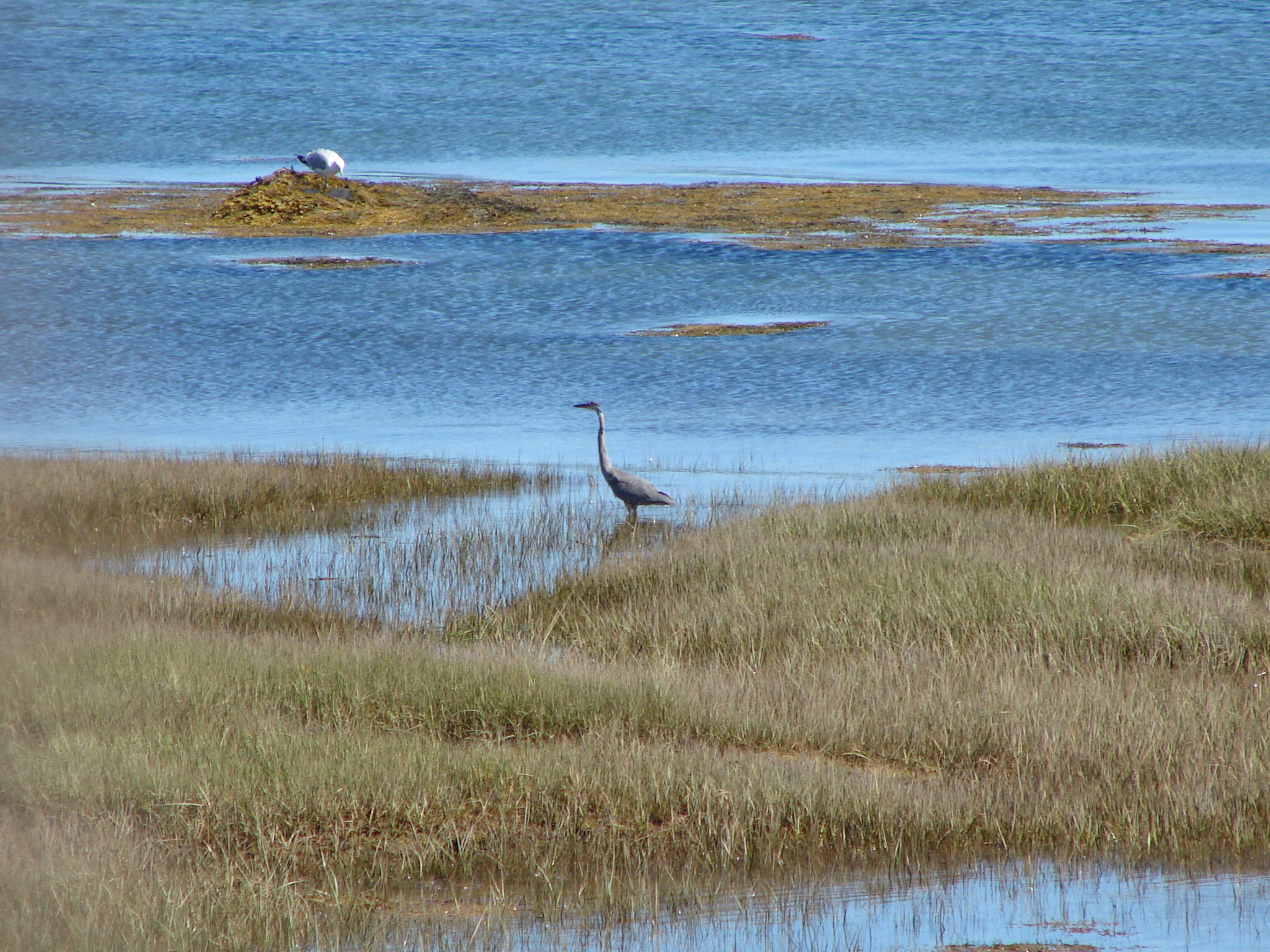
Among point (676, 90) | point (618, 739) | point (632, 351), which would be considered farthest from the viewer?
point (676, 90)

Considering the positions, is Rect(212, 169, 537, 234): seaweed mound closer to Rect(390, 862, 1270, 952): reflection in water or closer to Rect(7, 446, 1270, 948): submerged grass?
Rect(7, 446, 1270, 948): submerged grass

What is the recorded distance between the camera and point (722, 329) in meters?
25.6

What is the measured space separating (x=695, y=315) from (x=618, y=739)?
70.9 feet

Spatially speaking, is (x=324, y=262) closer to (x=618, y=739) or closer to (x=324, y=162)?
(x=324, y=162)

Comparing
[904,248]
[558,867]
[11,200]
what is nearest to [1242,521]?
[558,867]

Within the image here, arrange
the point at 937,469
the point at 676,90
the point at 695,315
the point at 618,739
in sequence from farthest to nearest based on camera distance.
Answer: the point at 676,90 < the point at 695,315 < the point at 937,469 < the point at 618,739

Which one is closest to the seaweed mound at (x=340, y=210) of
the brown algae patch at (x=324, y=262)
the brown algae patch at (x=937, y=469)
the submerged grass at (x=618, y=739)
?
the brown algae patch at (x=324, y=262)

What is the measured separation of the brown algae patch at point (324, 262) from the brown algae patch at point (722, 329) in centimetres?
822

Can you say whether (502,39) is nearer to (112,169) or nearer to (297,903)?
(112,169)

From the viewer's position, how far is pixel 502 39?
286 feet

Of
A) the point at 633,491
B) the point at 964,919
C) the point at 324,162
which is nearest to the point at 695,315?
the point at 324,162

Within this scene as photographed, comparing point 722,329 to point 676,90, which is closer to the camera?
point 722,329

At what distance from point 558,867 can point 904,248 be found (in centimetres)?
2753

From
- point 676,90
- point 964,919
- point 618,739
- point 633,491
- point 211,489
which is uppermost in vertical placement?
point 964,919
